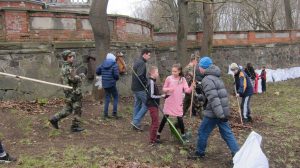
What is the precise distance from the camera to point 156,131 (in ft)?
26.0

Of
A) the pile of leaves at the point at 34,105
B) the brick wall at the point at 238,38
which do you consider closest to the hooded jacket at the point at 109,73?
the pile of leaves at the point at 34,105

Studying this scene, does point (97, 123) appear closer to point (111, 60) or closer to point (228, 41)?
point (111, 60)

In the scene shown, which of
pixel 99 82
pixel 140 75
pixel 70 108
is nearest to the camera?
pixel 70 108

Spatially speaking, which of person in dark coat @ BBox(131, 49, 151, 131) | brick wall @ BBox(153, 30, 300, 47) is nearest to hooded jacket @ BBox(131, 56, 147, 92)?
person in dark coat @ BBox(131, 49, 151, 131)

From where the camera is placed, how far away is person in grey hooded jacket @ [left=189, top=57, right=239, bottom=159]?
6.71 meters

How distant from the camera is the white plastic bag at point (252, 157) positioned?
5.94m

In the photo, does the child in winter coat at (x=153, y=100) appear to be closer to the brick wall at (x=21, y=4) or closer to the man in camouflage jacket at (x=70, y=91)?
the man in camouflage jacket at (x=70, y=91)

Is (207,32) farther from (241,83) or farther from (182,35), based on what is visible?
(241,83)

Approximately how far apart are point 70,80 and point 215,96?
121 inches

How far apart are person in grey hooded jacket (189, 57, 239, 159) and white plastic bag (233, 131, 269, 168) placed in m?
0.75

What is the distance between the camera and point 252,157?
597cm

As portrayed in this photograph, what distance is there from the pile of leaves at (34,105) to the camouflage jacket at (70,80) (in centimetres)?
228

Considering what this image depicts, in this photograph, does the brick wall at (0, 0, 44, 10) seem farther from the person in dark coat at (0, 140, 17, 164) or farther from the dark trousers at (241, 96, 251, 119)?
the person in dark coat at (0, 140, 17, 164)

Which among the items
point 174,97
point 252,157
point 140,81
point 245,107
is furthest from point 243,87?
point 252,157
